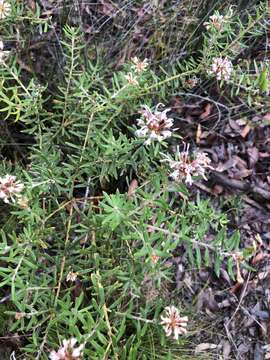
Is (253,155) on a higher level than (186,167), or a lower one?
lower

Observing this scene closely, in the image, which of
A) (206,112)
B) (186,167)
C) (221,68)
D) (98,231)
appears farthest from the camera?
(206,112)

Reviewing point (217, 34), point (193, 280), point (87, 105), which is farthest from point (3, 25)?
point (193, 280)

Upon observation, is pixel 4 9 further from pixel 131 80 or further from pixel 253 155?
pixel 253 155

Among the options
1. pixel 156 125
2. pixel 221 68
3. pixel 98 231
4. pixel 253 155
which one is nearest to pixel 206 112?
pixel 253 155

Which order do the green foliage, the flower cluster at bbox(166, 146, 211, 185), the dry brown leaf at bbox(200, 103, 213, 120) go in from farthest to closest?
the dry brown leaf at bbox(200, 103, 213, 120) → the green foliage → the flower cluster at bbox(166, 146, 211, 185)

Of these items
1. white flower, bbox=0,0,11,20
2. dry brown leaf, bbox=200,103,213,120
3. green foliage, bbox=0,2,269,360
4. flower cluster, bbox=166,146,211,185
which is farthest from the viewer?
dry brown leaf, bbox=200,103,213,120

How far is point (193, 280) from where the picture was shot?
2.45 meters

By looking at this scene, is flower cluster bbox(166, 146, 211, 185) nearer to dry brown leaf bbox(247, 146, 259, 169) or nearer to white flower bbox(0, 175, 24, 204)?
white flower bbox(0, 175, 24, 204)

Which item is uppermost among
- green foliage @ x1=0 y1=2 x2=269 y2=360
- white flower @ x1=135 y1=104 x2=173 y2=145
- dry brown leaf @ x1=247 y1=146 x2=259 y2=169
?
white flower @ x1=135 y1=104 x2=173 y2=145

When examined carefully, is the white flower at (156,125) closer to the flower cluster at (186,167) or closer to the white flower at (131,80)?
the flower cluster at (186,167)

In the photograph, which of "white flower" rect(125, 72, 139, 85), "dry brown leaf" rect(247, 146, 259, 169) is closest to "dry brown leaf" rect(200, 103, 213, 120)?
"dry brown leaf" rect(247, 146, 259, 169)

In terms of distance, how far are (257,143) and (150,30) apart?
0.80m

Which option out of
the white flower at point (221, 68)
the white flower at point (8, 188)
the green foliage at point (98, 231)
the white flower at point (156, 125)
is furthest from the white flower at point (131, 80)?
the white flower at point (8, 188)

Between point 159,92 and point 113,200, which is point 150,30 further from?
point 113,200
